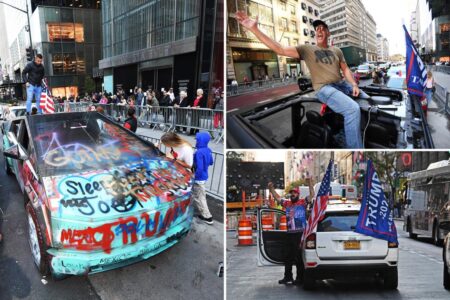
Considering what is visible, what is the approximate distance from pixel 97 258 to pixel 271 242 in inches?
59.1

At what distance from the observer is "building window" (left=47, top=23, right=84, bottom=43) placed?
42.3m

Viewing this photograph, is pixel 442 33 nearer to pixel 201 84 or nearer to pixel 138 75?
pixel 201 84

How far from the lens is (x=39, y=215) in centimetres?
363

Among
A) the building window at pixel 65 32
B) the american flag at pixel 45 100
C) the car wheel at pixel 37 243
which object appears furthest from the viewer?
the building window at pixel 65 32

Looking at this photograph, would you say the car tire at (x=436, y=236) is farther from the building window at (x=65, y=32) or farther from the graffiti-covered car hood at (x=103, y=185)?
the building window at (x=65, y=32)

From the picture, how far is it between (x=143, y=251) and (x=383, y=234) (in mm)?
2061

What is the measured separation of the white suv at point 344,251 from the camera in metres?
2.94

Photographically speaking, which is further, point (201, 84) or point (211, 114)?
point (201, 84)

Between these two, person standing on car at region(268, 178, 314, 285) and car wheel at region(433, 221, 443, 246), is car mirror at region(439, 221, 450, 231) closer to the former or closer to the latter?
car wheel at region(433, 221, 443, 246)

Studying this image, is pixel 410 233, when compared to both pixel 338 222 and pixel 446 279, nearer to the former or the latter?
pixel 446 279

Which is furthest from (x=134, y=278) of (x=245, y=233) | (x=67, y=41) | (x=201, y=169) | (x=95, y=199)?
(x=67, y=41)

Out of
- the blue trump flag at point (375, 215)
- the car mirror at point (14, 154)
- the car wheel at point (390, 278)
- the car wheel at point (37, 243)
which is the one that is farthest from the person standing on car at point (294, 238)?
the car mirror at point (14, 154)

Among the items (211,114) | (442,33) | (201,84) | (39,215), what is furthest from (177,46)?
(442,33)

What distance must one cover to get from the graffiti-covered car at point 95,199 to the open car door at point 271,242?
111 centimetres
